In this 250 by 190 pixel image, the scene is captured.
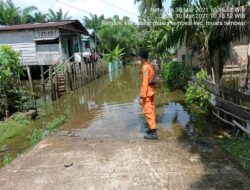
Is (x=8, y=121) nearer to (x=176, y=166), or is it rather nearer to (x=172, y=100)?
(x=172, y=100)

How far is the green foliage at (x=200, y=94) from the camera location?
350 inches

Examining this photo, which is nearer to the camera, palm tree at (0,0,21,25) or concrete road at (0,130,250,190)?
concrete road at (0,130,250,190)

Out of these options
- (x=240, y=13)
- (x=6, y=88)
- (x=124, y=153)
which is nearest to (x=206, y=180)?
(x=124, y=153)

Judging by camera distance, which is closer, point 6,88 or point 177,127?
point 177,127

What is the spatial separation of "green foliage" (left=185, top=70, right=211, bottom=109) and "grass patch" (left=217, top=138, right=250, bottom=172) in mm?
2237

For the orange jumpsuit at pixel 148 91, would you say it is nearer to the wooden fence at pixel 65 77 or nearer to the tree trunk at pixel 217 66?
the tree trunk at pixel 217 66

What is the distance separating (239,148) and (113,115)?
511 centimetres

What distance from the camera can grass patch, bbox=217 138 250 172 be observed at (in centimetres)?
538

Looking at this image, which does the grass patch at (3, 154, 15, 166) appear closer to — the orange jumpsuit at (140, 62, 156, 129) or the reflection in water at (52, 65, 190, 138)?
the reflection in water at (52, 65, 190, 138)

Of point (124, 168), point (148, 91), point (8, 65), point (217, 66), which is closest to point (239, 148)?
point (148, 91)

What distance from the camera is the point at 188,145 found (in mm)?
6301

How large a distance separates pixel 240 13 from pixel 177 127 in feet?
10.5

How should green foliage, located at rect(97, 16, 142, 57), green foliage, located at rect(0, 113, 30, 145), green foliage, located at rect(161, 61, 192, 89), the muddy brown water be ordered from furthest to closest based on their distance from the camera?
green foliage, located at rect(97, 16, 142, 57) < green foliage, located at rect(161, 61, 192, 89) < green foliage, located at rect(0, 113, 30, 145) < the muddy brown water

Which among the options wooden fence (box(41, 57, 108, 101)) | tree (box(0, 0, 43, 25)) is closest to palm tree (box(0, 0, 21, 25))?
tree (box(0, 0, 43, 25))
